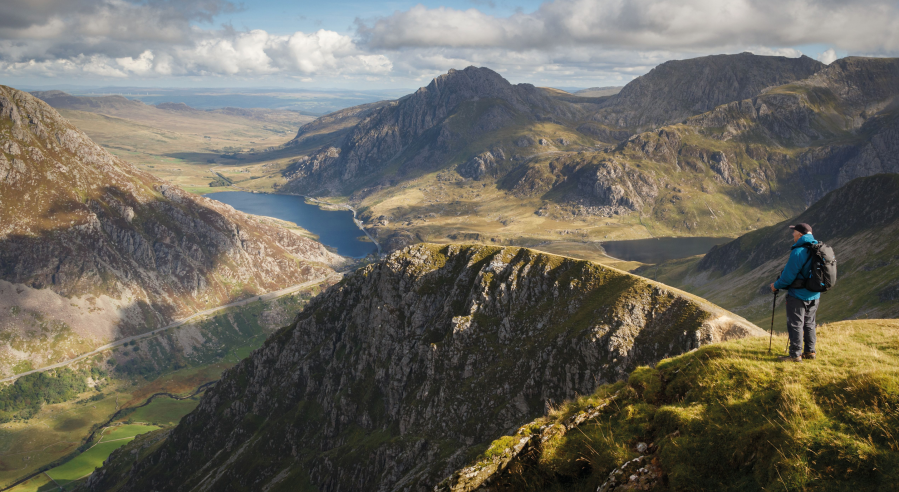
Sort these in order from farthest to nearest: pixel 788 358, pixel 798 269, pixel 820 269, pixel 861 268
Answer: pixel 861 268 → pixel 788 358 → pixel 798 269 → pixel 820 269

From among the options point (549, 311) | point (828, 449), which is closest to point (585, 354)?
point (549, 311)

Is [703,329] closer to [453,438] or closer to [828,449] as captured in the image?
[453,438]

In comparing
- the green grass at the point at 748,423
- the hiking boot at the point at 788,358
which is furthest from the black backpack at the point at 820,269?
the green grass at the point at 748,423

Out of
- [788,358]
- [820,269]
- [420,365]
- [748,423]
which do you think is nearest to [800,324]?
[788,358]

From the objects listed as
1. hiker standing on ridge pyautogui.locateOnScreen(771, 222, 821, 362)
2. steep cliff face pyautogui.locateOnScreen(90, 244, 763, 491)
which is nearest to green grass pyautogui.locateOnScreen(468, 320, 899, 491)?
hiker standing on ridge pyautogui.locateOnScreen(771, 222, 821, 362)

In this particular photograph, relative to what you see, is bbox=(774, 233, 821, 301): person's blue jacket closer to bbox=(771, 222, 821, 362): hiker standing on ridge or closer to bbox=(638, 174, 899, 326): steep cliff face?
bbox=(771, 222, 821, 362): hiker standing on ridge

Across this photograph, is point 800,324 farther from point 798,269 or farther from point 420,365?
point 420,365

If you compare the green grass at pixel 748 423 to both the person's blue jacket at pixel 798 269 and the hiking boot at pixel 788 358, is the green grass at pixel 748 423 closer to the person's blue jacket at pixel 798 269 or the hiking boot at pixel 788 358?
the hiking boot at pixel 788 358
